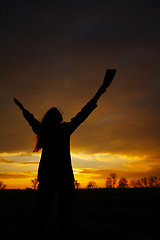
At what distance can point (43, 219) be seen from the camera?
354cm

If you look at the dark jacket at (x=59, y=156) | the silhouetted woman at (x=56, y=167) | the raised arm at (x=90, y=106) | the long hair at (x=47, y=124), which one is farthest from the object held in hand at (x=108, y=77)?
the long hair at (x=47, y=124)

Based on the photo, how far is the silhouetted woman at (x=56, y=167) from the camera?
3.53m

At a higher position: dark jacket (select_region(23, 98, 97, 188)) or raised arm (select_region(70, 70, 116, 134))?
raised arm (select_region(70, 70, 116, 134))

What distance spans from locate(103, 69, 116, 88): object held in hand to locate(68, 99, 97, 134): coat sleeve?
53 cm

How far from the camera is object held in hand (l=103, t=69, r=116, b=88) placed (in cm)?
438

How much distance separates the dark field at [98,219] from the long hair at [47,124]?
8.35 feet

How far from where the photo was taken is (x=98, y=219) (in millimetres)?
9180

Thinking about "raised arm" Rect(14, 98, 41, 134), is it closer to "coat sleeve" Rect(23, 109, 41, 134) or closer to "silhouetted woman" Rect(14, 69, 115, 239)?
"coat sleeve" Rect(23, 109, 41, 134)

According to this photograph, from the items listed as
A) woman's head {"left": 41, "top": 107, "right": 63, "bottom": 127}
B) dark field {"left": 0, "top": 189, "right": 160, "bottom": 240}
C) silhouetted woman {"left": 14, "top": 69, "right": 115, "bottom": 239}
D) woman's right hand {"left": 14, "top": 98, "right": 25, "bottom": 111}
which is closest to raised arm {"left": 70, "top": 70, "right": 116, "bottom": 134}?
silhouetted woman {"left": 14, "top": 69, "right": 115, "bottom": 239}

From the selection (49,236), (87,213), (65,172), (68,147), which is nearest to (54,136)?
(68,147)

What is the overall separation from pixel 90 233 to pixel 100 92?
522 cm

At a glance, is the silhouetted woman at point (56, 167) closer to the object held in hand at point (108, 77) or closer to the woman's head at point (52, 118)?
the woman's head at point (52, 118)

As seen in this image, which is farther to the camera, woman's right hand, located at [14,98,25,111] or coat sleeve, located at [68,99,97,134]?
woman's right hand, located at [14,98,25,111]

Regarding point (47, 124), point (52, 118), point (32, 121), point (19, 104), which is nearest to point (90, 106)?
point (52, 118)
